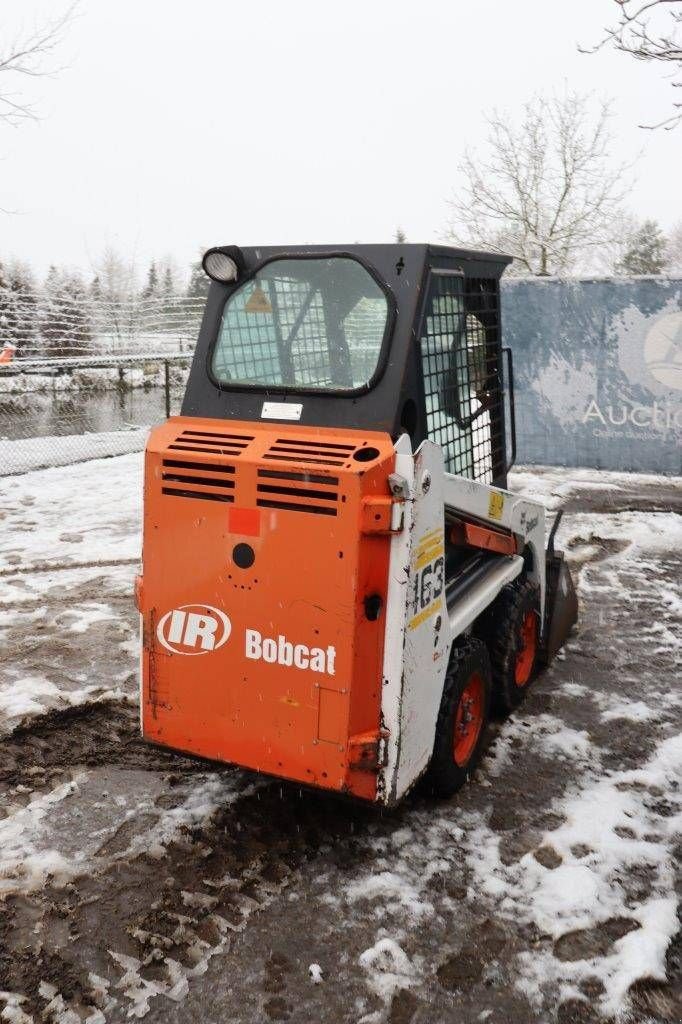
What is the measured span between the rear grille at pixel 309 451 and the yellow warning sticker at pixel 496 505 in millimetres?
1142

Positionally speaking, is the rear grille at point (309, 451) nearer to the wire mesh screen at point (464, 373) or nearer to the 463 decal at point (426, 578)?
the 463 decal at point (426, 578)

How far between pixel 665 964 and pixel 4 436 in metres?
12.7

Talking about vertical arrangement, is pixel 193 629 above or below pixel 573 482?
above

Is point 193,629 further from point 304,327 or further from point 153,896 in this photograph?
point 304,327

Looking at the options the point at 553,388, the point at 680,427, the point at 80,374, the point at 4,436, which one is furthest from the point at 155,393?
the point at 680,427

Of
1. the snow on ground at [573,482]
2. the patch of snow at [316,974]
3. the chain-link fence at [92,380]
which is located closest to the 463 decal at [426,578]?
the patch of snow at [316,974]

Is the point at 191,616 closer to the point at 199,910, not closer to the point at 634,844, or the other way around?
the point at 199,910

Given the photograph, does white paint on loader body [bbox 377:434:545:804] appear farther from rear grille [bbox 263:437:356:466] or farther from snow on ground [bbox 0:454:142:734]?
snow on ground [bbox 0:454:142:734]

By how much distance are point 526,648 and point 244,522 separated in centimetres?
236

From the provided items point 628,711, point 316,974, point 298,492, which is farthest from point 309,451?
point 628,711

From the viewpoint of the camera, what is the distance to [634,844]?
11.3 feet

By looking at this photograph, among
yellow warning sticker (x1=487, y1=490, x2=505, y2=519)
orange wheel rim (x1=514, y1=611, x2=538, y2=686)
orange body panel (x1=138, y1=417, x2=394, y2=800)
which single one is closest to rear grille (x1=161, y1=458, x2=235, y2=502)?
orange body panel (x1=138, y1=417, x2=394, y2=800)

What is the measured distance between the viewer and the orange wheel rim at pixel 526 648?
4637 millimetres

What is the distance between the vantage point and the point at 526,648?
15.9 ft
